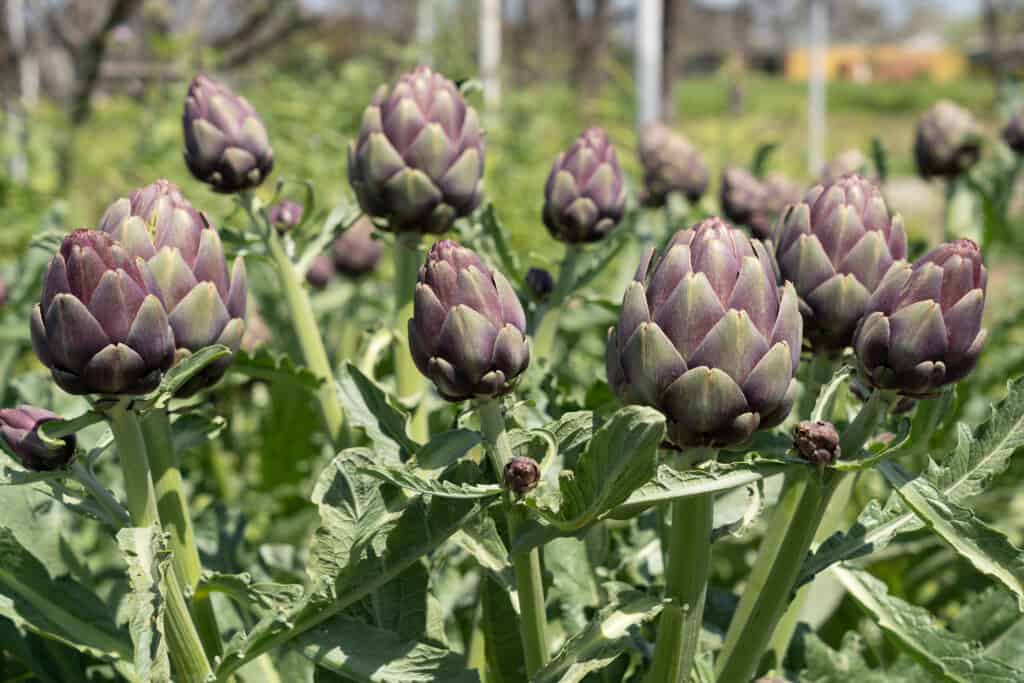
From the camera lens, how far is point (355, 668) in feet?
1.95

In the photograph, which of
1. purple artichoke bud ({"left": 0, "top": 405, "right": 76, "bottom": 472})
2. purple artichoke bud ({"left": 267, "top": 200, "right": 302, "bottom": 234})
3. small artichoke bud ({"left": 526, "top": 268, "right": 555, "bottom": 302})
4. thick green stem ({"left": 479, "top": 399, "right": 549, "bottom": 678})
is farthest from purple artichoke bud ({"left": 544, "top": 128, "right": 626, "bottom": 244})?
purple artichoke bud ({"left": 0, "top": 405, "right": 76, "bottom": 472})

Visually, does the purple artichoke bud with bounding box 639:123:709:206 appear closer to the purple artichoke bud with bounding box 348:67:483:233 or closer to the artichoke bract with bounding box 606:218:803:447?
the purple artichoke bud with bounding box 348:67:483:233

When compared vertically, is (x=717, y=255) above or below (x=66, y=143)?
above

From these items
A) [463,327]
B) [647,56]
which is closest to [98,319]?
[463,327]

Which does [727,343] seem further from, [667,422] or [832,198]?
[832,198]

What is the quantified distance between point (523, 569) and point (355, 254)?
2.91 feet

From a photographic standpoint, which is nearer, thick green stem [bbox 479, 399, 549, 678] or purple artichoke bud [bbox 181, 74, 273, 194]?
thick green stem [bbox 479, 399, 549, 678]

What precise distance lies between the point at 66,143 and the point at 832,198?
247 cm

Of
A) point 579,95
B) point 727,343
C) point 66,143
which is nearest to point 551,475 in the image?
point 727,343

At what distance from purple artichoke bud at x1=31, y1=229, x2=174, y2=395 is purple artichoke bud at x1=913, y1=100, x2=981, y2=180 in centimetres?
101

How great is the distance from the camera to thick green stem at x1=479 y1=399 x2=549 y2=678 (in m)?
0.55

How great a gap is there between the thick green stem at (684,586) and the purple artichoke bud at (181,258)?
0.86ft

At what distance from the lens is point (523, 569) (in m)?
0.57

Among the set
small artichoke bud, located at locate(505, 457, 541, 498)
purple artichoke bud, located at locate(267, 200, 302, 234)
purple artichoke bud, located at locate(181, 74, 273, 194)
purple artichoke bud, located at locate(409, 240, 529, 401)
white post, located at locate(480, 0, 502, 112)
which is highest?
purple artichoke bud, located at locate(181, 74, 273, 194)
